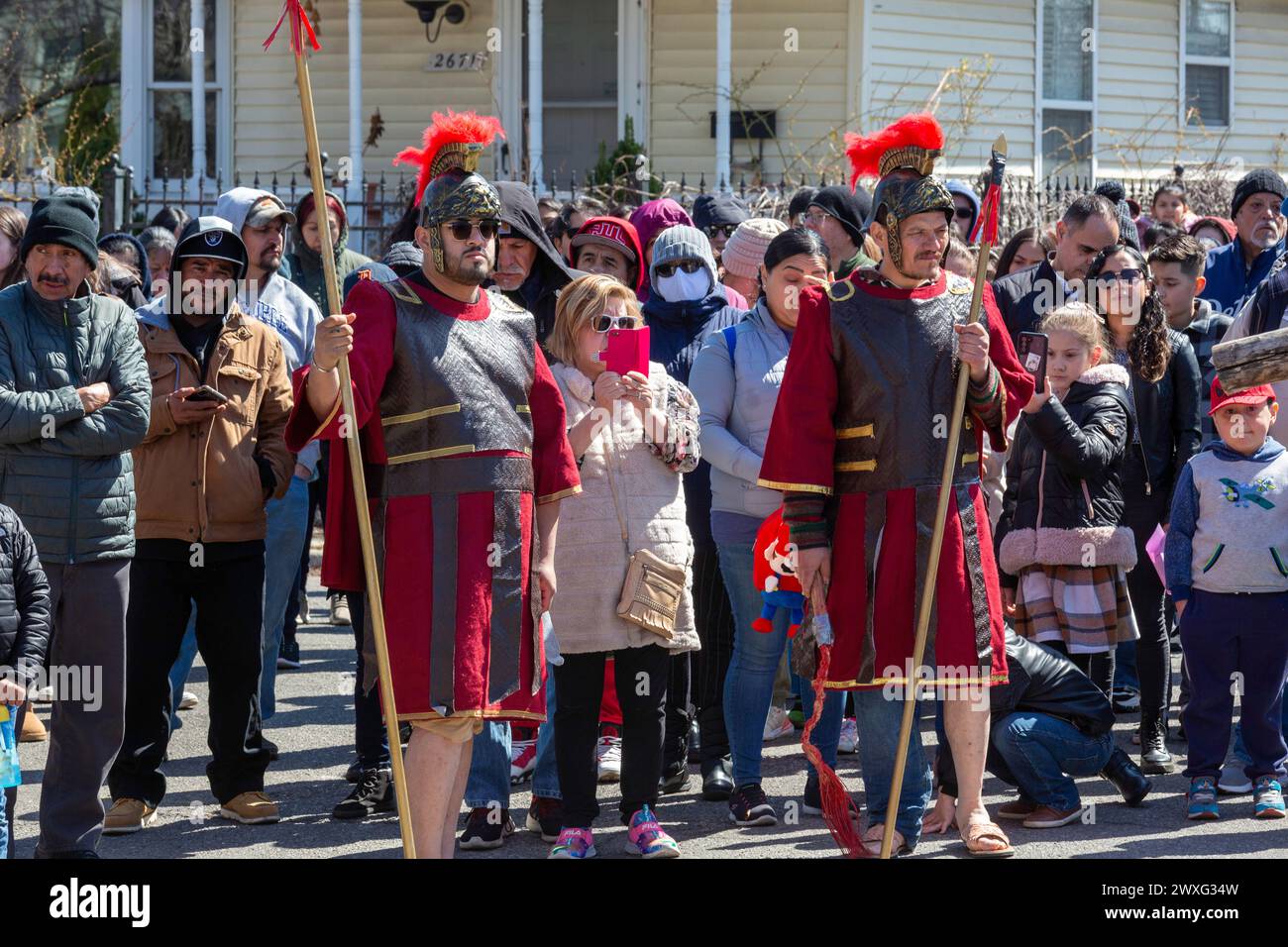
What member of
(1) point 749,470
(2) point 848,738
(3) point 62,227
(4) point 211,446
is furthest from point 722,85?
(3) point 62,227

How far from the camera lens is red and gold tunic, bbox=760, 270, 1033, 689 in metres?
5.52

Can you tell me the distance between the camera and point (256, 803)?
6582 millimetres

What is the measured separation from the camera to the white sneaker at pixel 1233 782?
684cm

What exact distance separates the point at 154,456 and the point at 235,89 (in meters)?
14.5

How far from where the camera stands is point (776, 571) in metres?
6.36

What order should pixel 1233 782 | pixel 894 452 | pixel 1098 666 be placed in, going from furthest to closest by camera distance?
pixel 1098 666 → pixel 1233 782 → pixel 894 452

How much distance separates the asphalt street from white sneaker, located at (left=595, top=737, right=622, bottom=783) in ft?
0.13

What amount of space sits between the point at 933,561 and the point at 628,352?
1239 mm

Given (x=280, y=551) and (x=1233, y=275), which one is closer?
(x=280, y=551)

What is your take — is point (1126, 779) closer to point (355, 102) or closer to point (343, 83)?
point (355, 102)

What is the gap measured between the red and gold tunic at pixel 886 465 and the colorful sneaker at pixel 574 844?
105 cm

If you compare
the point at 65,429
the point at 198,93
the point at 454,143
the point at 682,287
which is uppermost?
the point at 198,93

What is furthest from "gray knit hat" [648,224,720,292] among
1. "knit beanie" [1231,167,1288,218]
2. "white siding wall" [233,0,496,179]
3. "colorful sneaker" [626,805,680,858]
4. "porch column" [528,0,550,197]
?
"white siding wall" [233,0,496,179]

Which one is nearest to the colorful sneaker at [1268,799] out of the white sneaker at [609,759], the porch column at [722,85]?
the white sneaker at [609,759]
